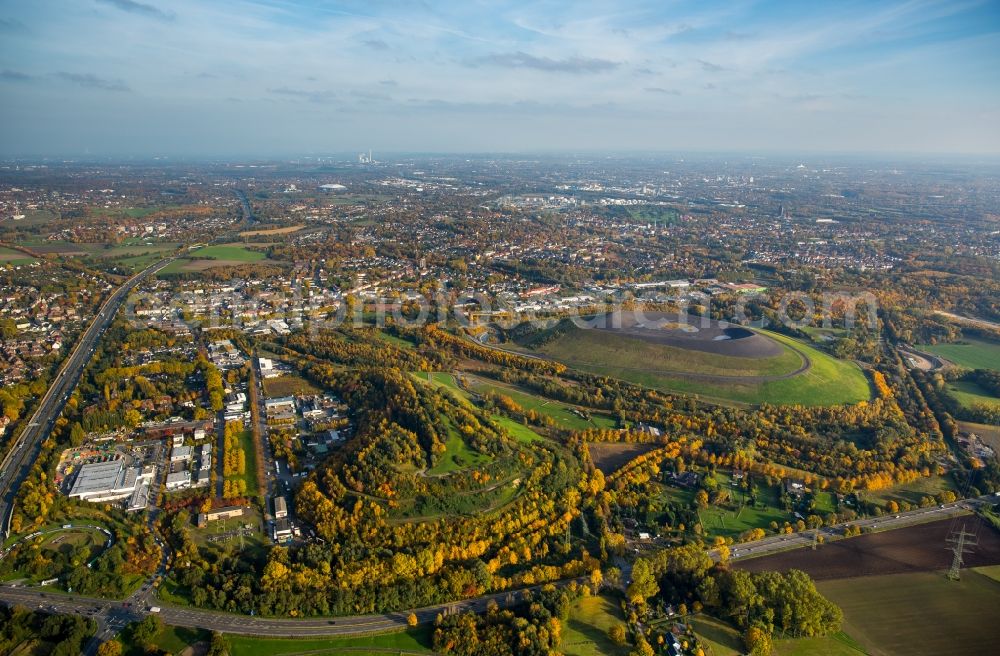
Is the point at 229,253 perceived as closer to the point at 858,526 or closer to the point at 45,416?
the point at 45,416

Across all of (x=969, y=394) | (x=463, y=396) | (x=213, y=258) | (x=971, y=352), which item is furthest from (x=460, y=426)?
(x=213, y=258)

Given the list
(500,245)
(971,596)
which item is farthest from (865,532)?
(500,245)

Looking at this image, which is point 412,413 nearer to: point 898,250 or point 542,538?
point 542,538

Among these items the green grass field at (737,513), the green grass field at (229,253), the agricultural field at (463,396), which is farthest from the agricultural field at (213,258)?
the green grass field at (737,513)

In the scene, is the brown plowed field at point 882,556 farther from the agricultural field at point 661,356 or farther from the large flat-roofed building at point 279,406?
the large flat-roofed building at point 279,406

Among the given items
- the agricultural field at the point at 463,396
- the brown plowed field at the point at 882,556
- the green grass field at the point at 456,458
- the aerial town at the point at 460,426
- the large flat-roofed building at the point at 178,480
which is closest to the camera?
the aerial town at the point at 460,426
